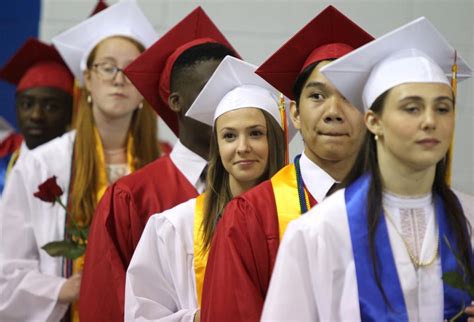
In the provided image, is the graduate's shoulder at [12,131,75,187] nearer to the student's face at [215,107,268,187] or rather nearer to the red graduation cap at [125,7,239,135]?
the red graduation cap at [125,7,239,135]

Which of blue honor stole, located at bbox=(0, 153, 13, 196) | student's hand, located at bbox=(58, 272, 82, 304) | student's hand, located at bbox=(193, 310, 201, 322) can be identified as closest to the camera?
student's hand, located at bbox=(193, 310, 201, 322)

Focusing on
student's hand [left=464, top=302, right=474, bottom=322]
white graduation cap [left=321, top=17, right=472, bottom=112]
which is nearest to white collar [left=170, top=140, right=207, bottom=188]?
white graduation cap [left=321, top=17, right=472, bottom=112]

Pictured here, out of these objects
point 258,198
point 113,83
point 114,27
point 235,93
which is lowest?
point 258,198

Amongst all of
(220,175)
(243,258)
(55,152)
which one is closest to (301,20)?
(55,152)

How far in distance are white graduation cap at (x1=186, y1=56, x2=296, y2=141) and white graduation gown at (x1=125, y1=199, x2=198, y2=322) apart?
0.35 metres

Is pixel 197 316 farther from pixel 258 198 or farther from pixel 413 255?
pixel 413 255

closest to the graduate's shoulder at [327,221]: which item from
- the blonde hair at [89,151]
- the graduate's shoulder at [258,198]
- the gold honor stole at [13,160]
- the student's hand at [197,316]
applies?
the graduate's shoulder at [258,198]

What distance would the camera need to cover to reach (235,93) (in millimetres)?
3686

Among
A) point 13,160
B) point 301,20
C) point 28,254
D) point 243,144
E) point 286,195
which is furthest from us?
point 13,160

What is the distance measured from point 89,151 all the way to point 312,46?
5.68 feet

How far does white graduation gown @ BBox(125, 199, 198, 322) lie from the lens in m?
3.67

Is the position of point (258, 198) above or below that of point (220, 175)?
below

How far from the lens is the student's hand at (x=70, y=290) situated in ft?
14.9

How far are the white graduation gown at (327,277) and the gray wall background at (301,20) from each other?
1.43 m
